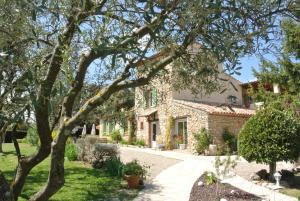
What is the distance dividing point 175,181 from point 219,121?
14.0 m

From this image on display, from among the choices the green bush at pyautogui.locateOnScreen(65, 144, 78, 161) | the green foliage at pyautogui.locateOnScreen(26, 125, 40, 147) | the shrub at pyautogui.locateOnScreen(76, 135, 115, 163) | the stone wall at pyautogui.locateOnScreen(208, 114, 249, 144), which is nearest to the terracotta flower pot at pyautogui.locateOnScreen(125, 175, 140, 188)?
the green foliage at pyautogui.locateOnScreen(26, 125, 40, 147)

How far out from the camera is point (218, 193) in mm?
13023

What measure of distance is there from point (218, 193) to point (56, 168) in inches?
342

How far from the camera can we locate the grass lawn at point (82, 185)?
12.7m

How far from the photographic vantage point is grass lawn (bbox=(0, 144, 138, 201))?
41.6 feet

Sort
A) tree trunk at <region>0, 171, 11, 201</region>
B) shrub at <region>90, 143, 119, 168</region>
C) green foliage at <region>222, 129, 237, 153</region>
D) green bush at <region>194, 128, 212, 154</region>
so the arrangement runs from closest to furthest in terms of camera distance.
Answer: tree trunk at <region>0, 171, 11, 201</region> < shrub at <region>90, 143, 119, 168</region> < green bush at <region>194, 128, 212, 154</region> < green foliage at <region>222, 129, 237, 153</region>

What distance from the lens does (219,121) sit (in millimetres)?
28891

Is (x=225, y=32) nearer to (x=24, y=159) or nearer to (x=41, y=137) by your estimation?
(x=41, y=137)

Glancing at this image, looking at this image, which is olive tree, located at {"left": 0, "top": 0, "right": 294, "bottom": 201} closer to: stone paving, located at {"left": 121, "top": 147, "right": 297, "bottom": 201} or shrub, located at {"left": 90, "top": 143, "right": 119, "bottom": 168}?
stone paving, located at {"left": 121, "top": 147, "right": 297, "bottom": 201}

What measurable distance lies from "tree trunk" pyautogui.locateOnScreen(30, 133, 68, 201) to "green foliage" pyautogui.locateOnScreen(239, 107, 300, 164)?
1093cm

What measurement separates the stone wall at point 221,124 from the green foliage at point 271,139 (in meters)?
12.6

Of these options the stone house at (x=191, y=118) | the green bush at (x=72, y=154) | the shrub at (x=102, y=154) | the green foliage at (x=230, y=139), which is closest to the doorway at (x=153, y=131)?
the stone house at (x=191, y=118)

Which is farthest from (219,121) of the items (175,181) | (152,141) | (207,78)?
(207,78)

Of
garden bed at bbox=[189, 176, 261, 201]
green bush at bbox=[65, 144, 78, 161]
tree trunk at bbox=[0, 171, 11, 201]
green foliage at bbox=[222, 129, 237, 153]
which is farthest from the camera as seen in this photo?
green foliage at bbox=[222, 129, 237, 153]
